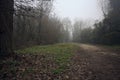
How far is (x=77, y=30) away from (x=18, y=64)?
268 feet

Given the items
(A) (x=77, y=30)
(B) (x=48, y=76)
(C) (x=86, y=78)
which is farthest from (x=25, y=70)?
(A) (x=77, y=30)

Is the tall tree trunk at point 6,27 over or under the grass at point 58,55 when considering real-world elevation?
over

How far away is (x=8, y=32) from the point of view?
24.8 ft

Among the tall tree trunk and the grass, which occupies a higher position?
the tall tree trunk

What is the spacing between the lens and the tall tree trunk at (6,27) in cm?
726

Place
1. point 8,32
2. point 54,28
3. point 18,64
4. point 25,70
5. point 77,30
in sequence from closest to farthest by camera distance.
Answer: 1. point 25,70
2. point 18,64
3. point 8,32
4. point 54,28
5. point 77,30

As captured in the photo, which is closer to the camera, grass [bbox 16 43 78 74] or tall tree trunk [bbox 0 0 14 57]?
grass [bbox 16 43 78 74]

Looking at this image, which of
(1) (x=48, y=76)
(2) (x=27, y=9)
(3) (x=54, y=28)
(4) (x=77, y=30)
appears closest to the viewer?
(1) (x=48, y=76)

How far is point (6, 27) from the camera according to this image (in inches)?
293

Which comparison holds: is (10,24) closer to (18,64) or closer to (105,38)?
(18,64)

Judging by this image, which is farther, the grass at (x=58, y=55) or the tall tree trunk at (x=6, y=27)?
the tall tree trunk at (x=6, y=27)

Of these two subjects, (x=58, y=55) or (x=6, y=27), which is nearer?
(x=6, y=27)

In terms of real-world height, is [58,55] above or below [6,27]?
below

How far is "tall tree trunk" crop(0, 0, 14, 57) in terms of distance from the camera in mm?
7262
